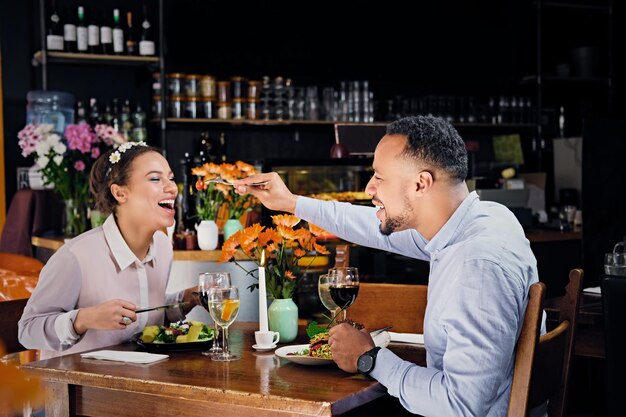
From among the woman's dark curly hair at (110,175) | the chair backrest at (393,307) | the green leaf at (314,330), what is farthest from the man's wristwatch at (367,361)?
the woman's dark curly hair at (110,175)

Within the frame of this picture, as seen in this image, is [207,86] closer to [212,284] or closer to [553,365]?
[212,284]

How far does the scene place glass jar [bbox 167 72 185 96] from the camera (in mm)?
5965

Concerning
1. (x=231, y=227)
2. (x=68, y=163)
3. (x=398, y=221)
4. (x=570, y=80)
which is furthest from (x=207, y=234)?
(x=570, y=80)

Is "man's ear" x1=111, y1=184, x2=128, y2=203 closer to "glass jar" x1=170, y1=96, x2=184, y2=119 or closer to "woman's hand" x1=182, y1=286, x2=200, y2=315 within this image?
"woman's hand" x1=182, y1=286, x2=200, y2=315

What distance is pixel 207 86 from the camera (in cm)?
604

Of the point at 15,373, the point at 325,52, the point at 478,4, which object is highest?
the point at 478,4

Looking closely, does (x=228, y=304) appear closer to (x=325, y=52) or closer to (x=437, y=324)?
(x=437, y=324)

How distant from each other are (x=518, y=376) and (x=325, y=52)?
554cm

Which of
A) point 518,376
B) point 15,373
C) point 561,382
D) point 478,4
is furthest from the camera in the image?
point 478,4

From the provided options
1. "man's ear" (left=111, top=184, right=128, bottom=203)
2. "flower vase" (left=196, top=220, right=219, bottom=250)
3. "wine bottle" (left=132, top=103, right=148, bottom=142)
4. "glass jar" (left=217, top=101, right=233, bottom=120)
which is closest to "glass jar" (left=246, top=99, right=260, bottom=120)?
"glass jar" (left=217, top=101, right=233, bottom=120)

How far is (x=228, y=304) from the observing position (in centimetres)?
215

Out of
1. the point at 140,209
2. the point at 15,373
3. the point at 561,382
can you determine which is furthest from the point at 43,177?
the point at 15,373

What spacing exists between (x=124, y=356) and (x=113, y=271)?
56 cm

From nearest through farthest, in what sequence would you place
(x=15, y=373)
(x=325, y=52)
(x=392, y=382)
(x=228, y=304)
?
(x=15, y=373) → (x=392, y=382) → (x=228, y=304) → (x=325, y=52)
